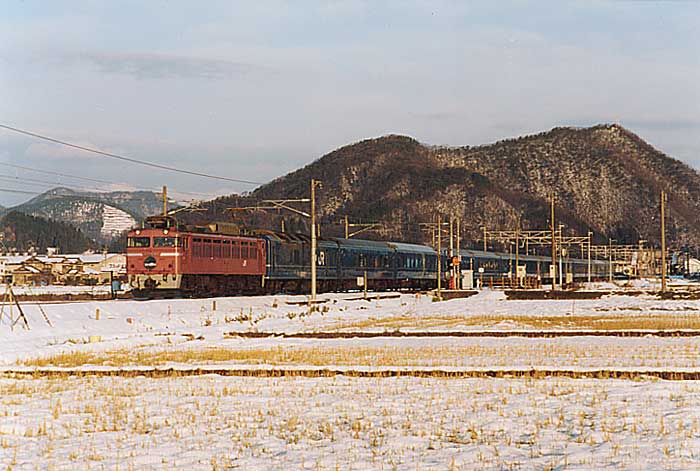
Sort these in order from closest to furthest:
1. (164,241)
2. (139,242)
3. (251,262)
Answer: (164,241) < (139,242) < (251,262)

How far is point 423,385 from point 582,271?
121421 millimetres

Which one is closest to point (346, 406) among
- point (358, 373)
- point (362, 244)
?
point (358, 373)

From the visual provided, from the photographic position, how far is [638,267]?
170 metres

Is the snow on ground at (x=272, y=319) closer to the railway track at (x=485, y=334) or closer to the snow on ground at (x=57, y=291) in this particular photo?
the railway track at (x=485, y=334)

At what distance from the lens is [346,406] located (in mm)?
16078

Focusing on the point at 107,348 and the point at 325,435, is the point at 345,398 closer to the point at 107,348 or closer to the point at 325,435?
the point at 325,435

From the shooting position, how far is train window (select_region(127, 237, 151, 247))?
1985 inches

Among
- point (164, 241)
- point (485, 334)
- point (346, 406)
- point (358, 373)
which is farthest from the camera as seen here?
point (164, 241)

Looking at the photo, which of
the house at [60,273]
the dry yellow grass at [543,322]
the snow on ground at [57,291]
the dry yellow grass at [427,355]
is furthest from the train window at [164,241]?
the house at [60,273]

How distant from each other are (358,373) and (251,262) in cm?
3813

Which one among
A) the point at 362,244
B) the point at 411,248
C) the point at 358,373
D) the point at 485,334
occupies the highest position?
the point at 411,248

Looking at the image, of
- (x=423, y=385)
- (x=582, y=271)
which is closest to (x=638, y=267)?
(x=582, y=271)

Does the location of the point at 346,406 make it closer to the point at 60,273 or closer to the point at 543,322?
the point at 543,322

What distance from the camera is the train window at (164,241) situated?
49344mm
